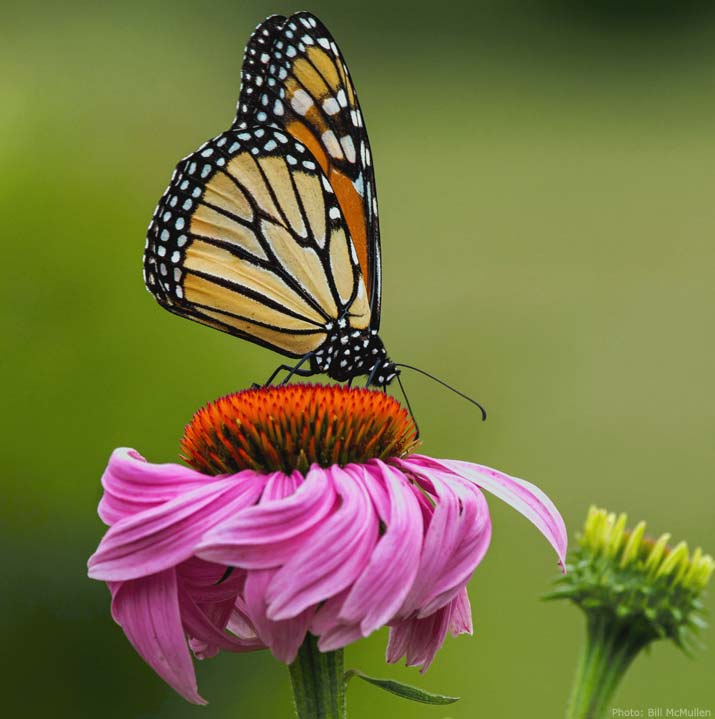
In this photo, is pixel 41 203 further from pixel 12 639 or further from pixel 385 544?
pixel 385 544

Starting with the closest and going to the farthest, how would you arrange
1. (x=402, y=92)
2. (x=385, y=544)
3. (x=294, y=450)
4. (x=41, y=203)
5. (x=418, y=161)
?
(x=385, y=544)
(x=294, y=450)
(x=41, y=203)
(x=418, y=161)
(x=402, y=92)

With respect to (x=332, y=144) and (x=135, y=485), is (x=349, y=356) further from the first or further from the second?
(x=135, y=485)

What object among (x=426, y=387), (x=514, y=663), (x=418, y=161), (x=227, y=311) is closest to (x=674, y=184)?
(x=418, y=161)

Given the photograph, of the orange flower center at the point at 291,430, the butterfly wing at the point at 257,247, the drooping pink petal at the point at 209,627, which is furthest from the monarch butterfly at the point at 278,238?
the drooping pink petal at the point at 209,627

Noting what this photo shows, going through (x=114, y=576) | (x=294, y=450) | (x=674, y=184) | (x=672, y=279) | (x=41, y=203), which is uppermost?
(x=674, y=184)

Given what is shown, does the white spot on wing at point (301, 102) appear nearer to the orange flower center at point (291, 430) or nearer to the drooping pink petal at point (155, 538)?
the orange flower center at point (291, 430)

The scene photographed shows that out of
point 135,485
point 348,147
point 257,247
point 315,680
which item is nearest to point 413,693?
point 315,680
